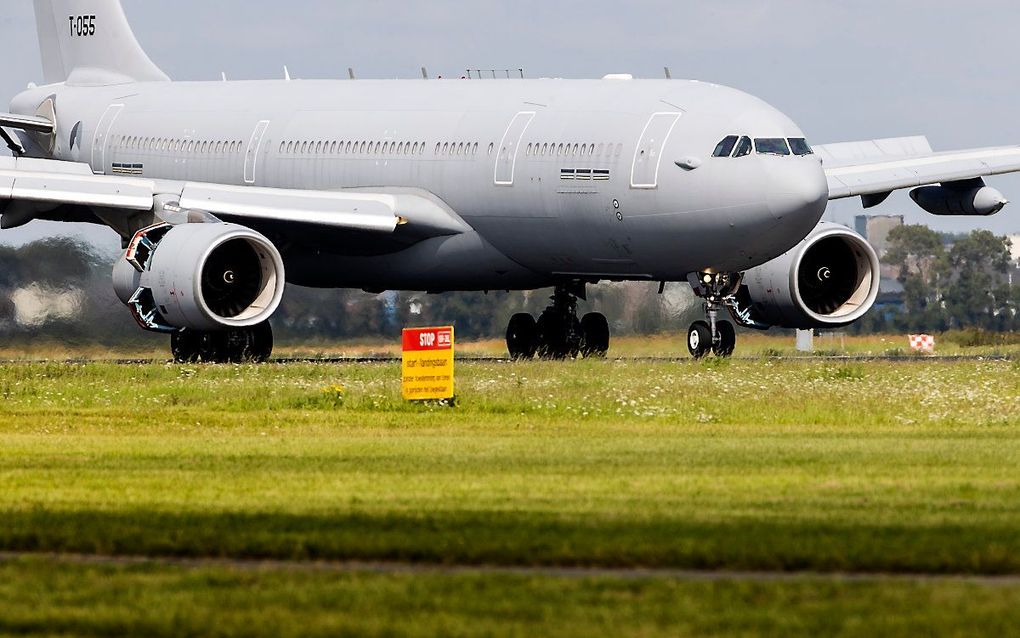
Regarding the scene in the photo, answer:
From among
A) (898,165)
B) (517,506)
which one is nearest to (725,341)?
(898,165)

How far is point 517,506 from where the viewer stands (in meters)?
14.5

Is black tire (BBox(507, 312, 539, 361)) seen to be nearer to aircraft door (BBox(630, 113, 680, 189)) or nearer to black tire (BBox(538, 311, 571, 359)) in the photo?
black tire (BBox(538, 311, 571, 359))

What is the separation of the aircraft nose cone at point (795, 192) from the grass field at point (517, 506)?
4188mm

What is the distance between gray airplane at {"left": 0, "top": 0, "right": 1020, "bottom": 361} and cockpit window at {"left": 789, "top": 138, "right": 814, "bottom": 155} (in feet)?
0.14

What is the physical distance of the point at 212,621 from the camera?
389 inches

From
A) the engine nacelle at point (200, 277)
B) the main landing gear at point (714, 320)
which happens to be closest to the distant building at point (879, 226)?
the main landing gear at point (714, 320)

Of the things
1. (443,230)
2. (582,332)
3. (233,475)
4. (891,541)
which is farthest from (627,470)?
(582,332)

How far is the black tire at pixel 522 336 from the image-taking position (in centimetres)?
3872

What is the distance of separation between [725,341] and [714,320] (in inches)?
30.8

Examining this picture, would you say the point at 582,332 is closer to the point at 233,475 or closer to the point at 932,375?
the point at 932,375

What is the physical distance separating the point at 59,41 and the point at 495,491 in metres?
33.5

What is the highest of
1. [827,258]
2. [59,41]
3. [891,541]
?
[59,41]

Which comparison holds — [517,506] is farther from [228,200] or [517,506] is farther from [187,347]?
[187,347]

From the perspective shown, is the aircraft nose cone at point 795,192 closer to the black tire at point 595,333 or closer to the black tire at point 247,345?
the black tire at point 595,333
